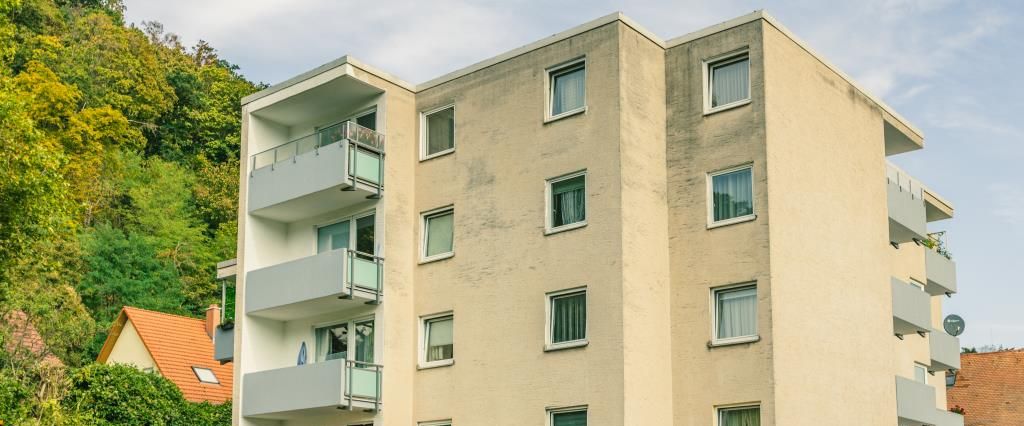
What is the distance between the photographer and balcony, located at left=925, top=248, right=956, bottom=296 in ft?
125

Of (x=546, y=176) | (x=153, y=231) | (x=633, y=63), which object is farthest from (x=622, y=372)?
(x=153, y=231)

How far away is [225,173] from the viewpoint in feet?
238

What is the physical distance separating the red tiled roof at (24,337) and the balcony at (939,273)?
3001 cm

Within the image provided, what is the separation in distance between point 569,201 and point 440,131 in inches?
189

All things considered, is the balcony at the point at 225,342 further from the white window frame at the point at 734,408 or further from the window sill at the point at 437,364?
the white window frame at the point at 734,408

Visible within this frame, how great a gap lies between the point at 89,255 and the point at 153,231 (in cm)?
742

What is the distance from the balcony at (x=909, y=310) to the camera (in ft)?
103

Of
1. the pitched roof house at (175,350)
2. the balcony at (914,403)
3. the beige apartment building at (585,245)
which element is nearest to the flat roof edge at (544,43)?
the beige apartment building at (585,245)

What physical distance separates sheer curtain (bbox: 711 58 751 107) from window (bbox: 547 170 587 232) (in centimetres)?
334

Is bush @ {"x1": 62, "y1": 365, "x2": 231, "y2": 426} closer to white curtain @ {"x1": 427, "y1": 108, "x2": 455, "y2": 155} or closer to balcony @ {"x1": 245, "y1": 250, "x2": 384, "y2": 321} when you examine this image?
balcony @ {"x1": 245, "y1": 250, "x2": 384, "y2": 321}

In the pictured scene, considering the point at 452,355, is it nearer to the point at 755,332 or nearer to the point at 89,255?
the point at 755,332

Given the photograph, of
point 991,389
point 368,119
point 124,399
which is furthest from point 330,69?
point 991,389

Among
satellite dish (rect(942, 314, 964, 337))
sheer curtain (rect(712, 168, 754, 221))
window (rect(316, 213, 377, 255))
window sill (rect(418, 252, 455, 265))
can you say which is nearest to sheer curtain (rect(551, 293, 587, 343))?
window sill (rect(418, 252, 455, 265))

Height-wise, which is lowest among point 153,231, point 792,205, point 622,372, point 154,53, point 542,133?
point 622,372
